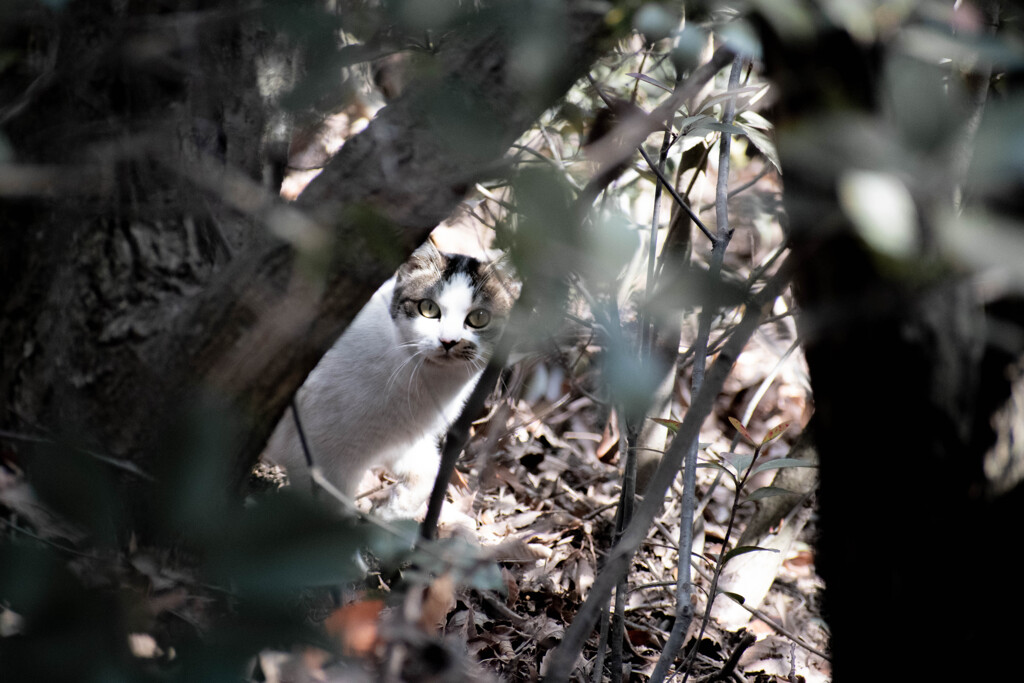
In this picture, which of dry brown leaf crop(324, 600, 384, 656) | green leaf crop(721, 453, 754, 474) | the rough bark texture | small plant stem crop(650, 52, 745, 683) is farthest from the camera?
green leaf crop(721, 453, 754, 474)

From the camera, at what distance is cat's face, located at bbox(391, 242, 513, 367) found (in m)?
3.12

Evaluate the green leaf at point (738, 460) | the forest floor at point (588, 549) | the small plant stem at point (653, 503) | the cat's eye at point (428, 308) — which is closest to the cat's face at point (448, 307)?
the cat's eye at point (428, 308)

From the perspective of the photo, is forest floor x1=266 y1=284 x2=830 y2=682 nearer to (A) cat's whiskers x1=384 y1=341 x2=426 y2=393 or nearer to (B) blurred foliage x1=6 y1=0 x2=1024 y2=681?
(A) cat's whiskers x1=384 y1=341 x2=426 y2=393

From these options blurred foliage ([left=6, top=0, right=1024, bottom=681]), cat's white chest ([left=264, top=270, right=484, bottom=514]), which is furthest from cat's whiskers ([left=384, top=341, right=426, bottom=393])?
blurred foliage ([left=6, top=0, right=1024, bottom=681])

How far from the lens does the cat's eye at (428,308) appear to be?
10.7 ft

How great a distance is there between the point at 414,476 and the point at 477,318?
790 millimetres

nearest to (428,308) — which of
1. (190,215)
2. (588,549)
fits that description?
(588,549)

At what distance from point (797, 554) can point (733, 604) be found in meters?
0.70

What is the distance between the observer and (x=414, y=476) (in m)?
3.49

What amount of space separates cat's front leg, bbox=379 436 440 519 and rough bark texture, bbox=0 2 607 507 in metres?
2.07

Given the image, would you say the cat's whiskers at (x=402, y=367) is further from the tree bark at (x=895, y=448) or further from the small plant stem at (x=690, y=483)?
the tree bark at (x=895, y=448)

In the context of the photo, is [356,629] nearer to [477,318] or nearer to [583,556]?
[583,556]

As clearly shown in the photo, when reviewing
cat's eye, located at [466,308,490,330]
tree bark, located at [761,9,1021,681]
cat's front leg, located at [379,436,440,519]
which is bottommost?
tree bark, located at [761,9,1021,681]

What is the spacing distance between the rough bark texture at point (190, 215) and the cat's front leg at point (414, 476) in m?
2.07
